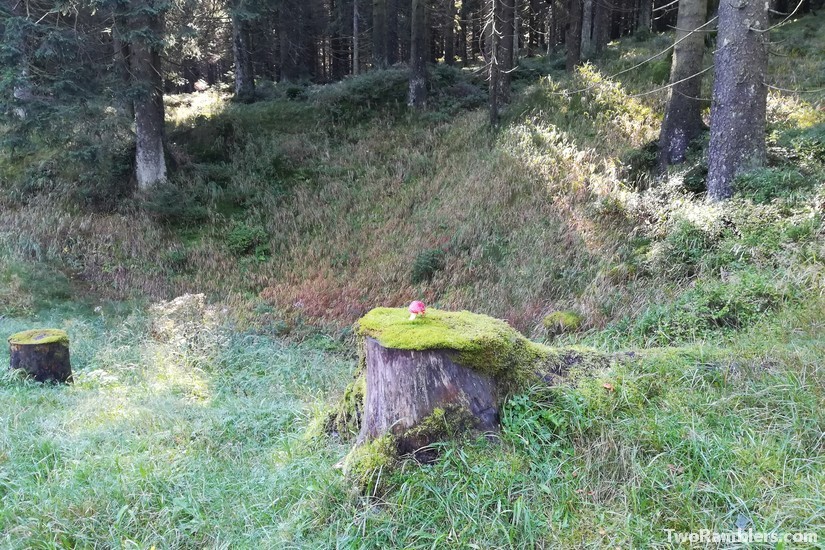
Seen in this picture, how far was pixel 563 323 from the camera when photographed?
6.80 metres

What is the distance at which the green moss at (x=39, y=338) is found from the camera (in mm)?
5684

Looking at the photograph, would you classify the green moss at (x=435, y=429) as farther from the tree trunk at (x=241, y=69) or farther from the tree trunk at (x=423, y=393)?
the tree trunk at (x=241, y=69)

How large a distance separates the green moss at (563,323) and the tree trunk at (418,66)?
38.8ft

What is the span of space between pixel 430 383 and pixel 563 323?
435 centimetres

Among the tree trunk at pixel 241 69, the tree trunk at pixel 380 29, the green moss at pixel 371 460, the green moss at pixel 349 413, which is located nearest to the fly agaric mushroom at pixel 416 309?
the green moss at pixel 349 413

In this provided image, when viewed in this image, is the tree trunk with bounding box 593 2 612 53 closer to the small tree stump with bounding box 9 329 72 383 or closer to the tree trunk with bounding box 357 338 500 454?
the tree trunk with bounding box 357 338 500 454

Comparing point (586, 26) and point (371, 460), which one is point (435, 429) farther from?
point (586, 26)

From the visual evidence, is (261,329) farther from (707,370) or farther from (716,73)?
(716,73)

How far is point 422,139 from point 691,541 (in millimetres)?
13975

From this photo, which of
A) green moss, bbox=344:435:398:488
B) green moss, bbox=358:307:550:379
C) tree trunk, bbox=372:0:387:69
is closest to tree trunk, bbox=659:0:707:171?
green moss, bbox=358:307:550:379

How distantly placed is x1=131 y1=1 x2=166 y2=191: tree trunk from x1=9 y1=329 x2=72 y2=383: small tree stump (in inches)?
327

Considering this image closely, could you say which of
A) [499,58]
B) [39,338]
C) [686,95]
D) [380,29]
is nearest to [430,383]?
[39,338]

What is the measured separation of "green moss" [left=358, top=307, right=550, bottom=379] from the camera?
116 inches

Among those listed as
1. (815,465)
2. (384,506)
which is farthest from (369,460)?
(815,465)
